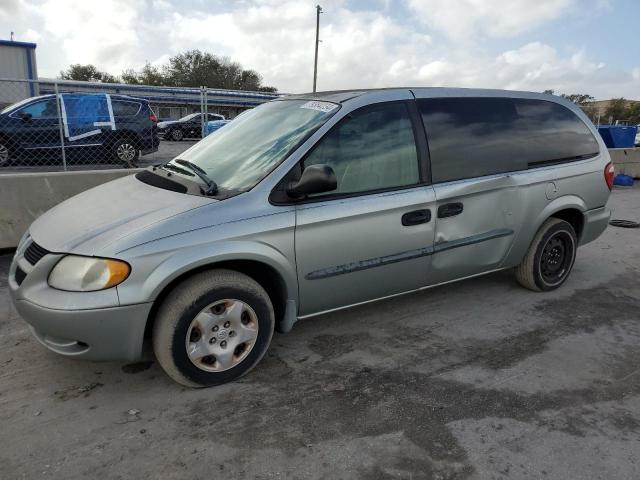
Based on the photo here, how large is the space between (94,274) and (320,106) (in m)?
1.80

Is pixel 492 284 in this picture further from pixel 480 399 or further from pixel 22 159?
pixel 22 159

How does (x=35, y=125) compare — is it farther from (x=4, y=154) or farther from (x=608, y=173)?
(x=608, y=173)

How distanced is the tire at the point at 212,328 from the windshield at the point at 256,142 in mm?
611

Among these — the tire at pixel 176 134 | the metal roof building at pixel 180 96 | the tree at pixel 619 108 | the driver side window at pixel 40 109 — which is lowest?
the tire at pixel 176 134

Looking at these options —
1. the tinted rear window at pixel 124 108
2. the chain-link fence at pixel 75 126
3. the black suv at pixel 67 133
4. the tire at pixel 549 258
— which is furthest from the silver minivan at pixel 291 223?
the tinted rear window at pixel 124 108

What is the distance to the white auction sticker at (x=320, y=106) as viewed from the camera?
328cm

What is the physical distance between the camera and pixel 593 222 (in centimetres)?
457

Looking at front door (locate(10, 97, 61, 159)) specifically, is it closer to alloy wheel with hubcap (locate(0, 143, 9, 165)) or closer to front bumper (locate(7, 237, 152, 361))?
alloy wheel with hubcap (locate(0, 143, 9, 165))

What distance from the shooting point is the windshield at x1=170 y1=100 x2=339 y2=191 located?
10.1ft

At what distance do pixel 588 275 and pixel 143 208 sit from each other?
4.38 metres

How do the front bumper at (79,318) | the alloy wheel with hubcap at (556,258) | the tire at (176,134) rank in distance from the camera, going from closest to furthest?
the front bumper at (79,318) → the alloy wheel with hubcap at (556,258) → the tire at (176,134)

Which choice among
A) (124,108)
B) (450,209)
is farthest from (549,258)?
(124,108)

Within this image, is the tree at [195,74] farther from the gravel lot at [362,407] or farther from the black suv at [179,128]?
the gravel lot at [362,407]

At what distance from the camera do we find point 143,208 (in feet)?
9.35
